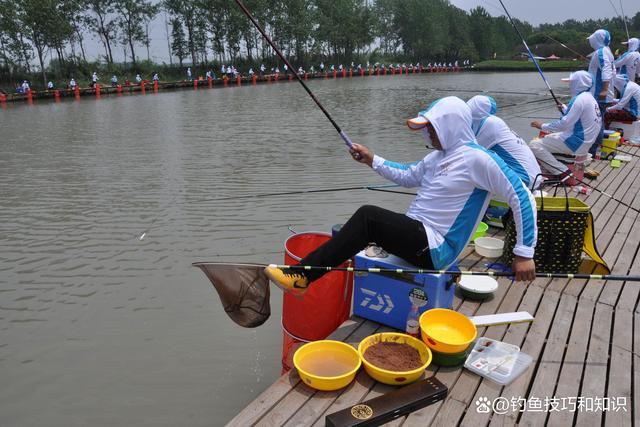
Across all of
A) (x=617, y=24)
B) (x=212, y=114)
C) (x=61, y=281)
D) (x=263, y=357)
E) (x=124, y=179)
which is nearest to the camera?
(x=263, y=357)

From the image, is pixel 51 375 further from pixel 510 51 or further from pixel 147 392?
pixel 510 51

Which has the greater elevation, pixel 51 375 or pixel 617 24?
pixel 617 24

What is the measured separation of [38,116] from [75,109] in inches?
107

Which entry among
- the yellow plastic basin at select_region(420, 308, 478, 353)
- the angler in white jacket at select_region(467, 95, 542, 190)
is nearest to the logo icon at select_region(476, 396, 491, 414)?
the yellow plastic basin at select_region(420, 308, 478, 353)

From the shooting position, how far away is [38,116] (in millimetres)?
20125

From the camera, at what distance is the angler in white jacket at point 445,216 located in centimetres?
302

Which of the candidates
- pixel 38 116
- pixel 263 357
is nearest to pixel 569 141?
pixel 263 357

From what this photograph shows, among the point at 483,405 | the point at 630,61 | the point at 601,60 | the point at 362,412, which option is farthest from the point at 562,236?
the point at 630,61

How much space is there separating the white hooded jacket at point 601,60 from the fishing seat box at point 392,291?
683cm

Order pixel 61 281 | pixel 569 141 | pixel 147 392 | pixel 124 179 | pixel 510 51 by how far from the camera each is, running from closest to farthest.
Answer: pixel 147 392 < pixel 61 281 < pixel 569 141 < pixel 124 179 < pixel 510 51

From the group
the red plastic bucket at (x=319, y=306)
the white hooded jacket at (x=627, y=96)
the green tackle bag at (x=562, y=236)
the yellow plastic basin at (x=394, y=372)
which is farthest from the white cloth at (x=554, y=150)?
the yellow plastic basin at (x=394, y=372)

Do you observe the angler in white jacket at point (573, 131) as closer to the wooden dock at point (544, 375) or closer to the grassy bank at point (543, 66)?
the wooden dock at point (544, 375)

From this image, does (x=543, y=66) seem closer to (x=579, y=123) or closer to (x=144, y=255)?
(x=579, y=123)

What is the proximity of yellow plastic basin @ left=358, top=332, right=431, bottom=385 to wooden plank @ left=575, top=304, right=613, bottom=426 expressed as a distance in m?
0.83
